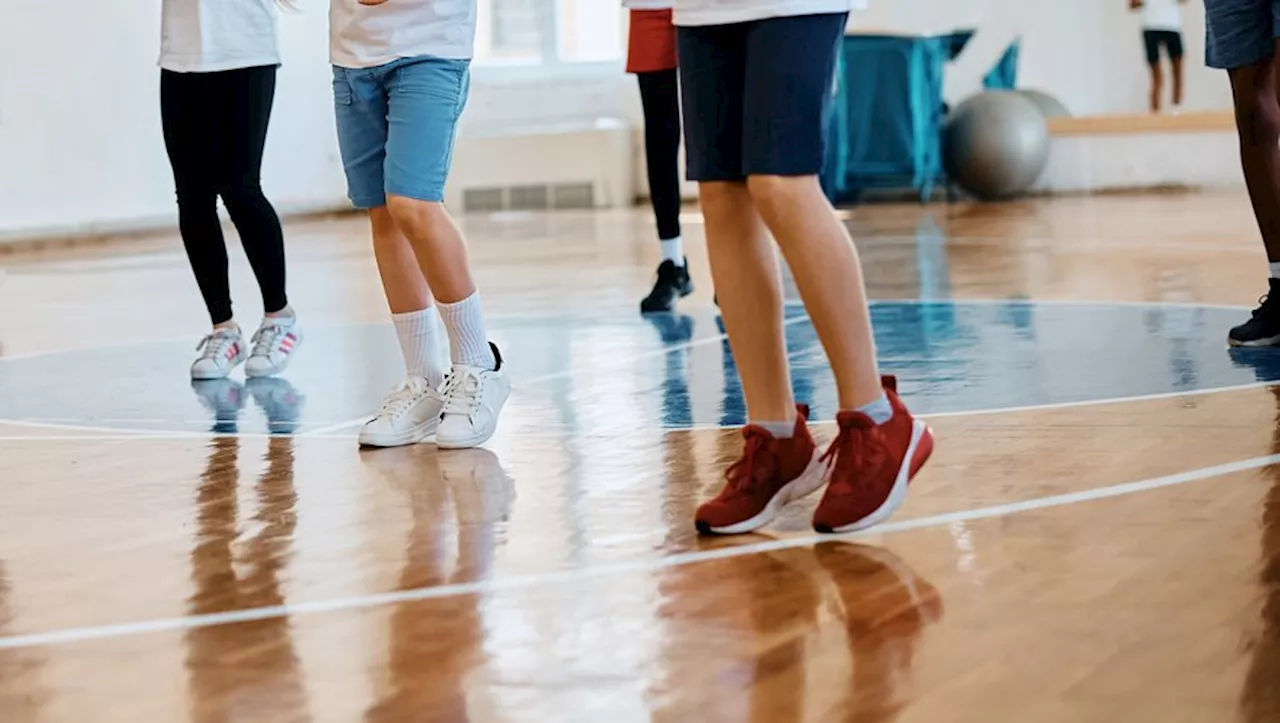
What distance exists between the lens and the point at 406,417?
131 inches

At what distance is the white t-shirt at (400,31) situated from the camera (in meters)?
3.13

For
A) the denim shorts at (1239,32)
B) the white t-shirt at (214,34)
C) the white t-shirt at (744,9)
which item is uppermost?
the white t-shirt at (744,9)

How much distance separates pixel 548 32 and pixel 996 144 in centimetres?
381

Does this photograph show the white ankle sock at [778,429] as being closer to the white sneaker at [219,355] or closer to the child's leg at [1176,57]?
the white sneaker at [219,355]

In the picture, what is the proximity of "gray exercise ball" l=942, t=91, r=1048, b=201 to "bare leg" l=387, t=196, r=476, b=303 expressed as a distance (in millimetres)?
7398

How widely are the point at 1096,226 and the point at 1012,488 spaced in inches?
220

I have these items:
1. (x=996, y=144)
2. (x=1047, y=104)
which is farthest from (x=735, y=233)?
(x=1047, y=104)

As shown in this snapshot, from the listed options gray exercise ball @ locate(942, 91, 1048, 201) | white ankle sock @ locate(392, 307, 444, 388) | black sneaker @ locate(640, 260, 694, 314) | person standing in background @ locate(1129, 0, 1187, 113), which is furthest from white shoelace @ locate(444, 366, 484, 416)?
person standing in background @ locate(1129, 0, 1187, 113)

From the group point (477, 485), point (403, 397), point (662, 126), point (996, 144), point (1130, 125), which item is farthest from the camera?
point (1130, 125)

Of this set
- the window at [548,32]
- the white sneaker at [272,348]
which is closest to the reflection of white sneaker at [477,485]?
the white sneaker at [272,348]

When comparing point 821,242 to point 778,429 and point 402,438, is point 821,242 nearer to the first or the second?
point 778,429

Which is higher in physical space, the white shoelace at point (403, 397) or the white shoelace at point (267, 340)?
the white shoelace at point (403, 397)

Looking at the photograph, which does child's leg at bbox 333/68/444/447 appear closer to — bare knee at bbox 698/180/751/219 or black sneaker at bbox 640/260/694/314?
bare knee at bbox 698/180/751/219

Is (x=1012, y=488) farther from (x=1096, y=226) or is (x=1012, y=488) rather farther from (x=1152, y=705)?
(x=1096, y=226)
